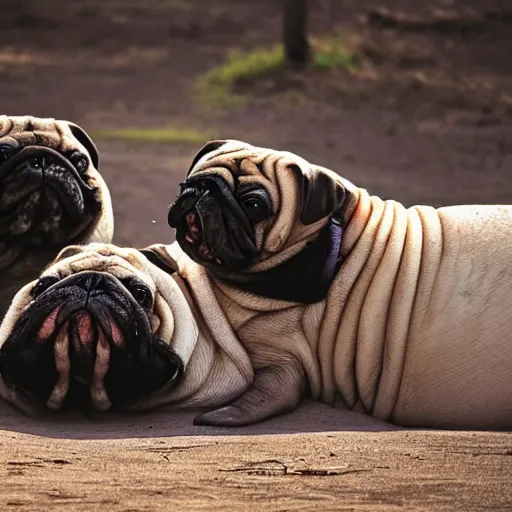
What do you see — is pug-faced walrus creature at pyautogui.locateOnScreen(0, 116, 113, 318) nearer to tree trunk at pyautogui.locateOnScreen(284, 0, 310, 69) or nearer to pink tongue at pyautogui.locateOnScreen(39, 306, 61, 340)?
pink tongue at pyautogui.locateOnScreen(39, 306, 61, 340)

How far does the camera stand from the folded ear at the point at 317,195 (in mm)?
5723

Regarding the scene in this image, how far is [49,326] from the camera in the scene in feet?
17.5

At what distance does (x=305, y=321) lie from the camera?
5773 mm

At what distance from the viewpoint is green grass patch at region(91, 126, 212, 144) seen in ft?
46.4

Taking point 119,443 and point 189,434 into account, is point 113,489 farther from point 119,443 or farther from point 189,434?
point 189,434

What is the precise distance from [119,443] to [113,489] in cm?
75

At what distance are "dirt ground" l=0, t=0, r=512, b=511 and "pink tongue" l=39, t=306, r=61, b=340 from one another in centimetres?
37

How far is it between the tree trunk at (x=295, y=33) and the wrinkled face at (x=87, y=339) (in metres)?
12.3

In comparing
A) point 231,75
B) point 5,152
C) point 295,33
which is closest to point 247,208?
point 5,152

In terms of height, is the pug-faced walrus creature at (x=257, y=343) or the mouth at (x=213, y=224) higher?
the mouth at (x=213, y=224)

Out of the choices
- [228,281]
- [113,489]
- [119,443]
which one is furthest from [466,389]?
[113,489]

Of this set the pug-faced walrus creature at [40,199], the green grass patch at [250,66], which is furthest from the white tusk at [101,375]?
the green grass patch at [250,66]

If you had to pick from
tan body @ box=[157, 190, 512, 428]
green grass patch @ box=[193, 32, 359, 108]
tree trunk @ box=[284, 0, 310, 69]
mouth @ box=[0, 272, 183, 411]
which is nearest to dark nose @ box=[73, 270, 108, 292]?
mouth @ box=[0, 272, 183, 411]

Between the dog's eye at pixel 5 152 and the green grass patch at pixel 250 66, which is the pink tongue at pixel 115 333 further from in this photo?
the green grass patch at pixel 250 66
